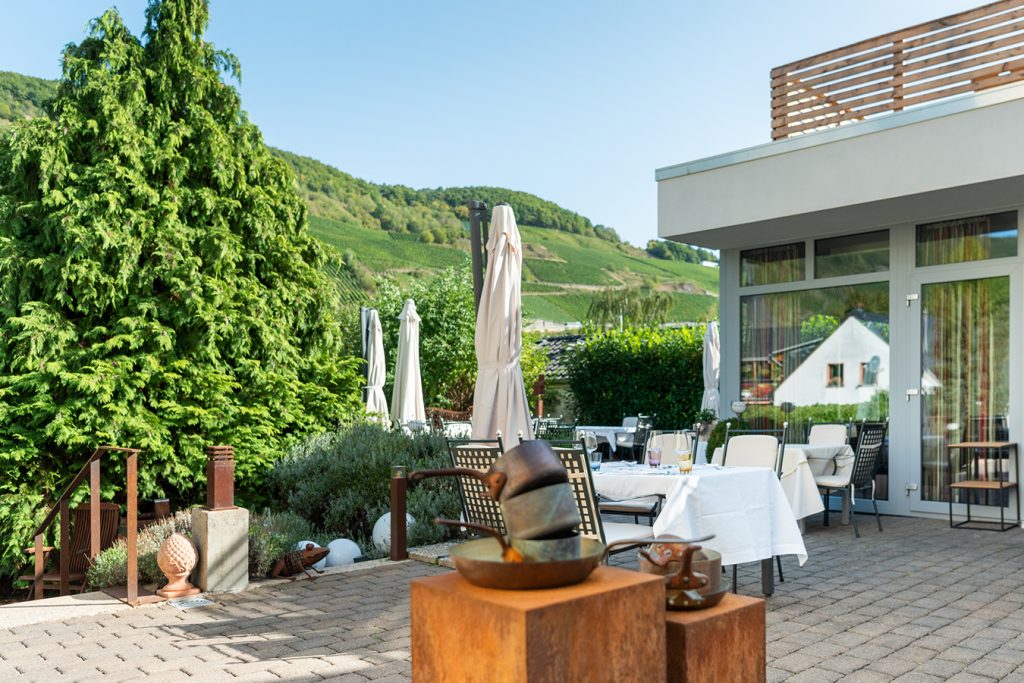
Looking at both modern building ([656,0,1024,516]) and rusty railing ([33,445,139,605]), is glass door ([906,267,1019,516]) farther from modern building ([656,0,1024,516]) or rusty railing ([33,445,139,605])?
rusty railing ([33,445,139,605])

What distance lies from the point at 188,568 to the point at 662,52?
2527 centimetres

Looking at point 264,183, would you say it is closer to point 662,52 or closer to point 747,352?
point 747,352

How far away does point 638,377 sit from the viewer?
1482 cm

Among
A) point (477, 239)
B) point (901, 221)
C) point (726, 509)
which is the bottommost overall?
point (726, 509)

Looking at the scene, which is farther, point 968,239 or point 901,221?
point 901,221

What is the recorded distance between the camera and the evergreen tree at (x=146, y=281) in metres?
8.34

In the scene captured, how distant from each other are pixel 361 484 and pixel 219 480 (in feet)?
7.81

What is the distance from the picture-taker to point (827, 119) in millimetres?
8555

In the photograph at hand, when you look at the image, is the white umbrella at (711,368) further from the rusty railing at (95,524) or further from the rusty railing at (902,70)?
the rusty railing at (95,524)

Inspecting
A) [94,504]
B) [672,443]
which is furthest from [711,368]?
[94,504]

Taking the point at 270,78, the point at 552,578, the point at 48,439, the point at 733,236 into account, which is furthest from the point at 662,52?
the point at 270,78

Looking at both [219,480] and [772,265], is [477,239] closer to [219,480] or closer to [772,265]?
[219,480]

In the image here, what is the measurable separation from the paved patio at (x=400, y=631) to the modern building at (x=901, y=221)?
2451 millimetres

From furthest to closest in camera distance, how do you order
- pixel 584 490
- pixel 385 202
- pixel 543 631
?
pixel 385 202, pixel 584 490, pixel 543 631
